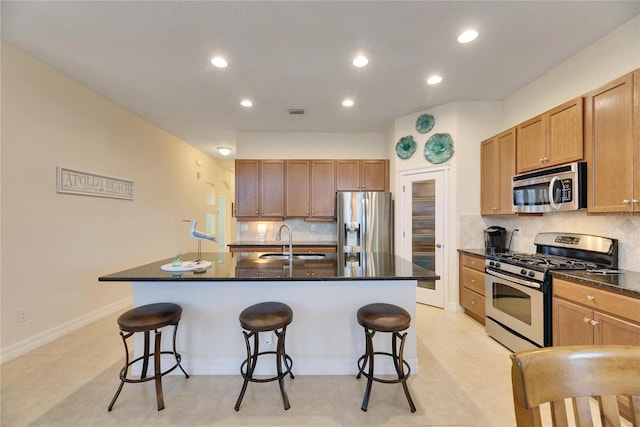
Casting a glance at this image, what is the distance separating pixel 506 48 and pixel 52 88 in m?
4.60

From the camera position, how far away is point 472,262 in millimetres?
3289

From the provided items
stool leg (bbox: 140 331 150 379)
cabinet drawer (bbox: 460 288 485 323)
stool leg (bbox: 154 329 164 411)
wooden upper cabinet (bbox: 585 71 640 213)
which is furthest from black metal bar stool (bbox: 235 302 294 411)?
wooden upper cabinet (bbox: 585 71 640 213)

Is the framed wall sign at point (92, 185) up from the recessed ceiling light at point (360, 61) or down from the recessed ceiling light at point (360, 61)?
down

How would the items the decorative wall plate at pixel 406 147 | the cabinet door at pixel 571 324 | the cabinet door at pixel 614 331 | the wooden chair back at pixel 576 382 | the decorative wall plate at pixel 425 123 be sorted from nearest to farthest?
the wooden chair back at pixel 576 382, the cabinet door at pixel 614 331, the cabinet door at pixel 571 324, the decorative wall plate at pixel 425 123, the decorative wall plate at pixel 406 147

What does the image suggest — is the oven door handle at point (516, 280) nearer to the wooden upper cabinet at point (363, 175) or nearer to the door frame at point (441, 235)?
the door frame at point (441, 235)

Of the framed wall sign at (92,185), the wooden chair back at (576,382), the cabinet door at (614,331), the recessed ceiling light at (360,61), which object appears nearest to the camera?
the wooden chair back at (576,382)

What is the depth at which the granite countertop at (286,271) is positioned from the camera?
1.90 meters

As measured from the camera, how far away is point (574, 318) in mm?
1979

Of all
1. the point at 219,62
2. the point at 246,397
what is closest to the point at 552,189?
the point at 246,397

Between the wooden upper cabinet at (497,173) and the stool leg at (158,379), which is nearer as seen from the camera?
the stool leg at (158,379)

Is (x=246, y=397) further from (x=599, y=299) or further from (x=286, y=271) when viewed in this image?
(x=599, y=299)

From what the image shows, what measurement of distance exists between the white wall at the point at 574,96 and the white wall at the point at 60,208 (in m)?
4.75

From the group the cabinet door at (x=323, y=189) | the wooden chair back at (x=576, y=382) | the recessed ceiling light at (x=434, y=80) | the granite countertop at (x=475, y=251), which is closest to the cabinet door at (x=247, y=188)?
the cabinet door at (x=323, y=189)

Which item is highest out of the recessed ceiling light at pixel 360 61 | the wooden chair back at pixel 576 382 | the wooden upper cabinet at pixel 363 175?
the recessed ceiling light at pixel 360 61
